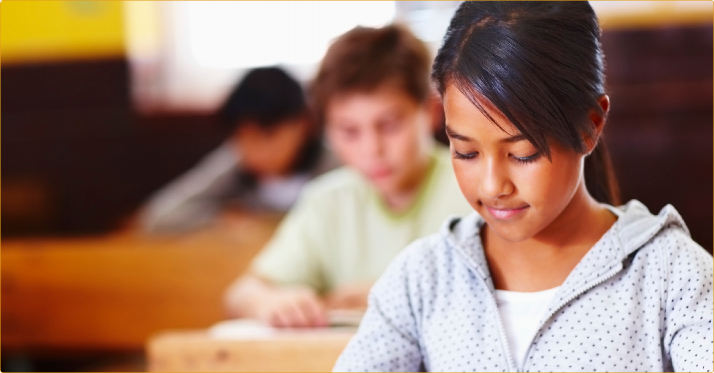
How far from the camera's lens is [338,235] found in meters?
1.10

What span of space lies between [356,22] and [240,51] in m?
1.73

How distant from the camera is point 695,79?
2.40 m

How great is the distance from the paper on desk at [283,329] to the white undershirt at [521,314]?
8.6 inches

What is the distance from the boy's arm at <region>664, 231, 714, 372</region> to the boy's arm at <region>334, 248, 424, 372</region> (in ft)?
0.64

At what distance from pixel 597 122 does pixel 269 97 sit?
4.48 ft

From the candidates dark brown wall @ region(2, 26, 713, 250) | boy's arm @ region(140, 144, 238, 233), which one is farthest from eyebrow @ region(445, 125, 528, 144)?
dark brown wall @ region(2, 26, 713, 250)

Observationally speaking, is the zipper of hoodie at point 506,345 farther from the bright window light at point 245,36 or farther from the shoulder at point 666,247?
the bright window light at point 245,36

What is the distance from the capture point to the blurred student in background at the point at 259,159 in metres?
1.89

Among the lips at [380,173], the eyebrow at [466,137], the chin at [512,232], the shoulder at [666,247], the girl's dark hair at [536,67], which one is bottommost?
the lips at [380,173]

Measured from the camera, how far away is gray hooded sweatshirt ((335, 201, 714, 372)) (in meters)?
0.56

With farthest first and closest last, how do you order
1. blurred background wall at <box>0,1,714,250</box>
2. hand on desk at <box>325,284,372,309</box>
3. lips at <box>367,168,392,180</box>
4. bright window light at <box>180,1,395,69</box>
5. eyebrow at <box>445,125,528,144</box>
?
blurred background wall at <box>0,1,714,250</box>, bright window light at <box>180,1,395,69</box>, lips at <box>367,168,392,180</box>, hand on desk at <box>325,284,372,309</box>, eyebrow at <box>445,125,528,144</box>

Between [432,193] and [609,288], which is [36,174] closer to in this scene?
[432,193]

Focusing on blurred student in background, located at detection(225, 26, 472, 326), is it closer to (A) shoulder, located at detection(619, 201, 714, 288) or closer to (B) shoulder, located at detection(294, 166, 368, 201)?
(B) shoulder, located at detection(294, 166, 368, 201)

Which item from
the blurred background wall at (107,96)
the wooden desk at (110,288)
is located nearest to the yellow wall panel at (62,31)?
the blurred background wall at (107,96)
